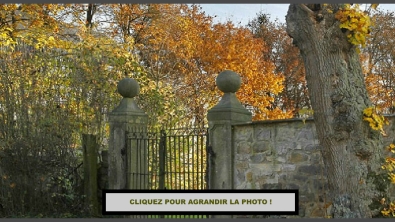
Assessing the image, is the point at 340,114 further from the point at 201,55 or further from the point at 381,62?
the point at 381,62

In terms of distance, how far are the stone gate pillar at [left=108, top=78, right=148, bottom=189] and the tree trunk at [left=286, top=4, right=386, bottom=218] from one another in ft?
12.6

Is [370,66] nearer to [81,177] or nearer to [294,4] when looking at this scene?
[81,177]

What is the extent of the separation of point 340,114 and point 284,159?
191cm

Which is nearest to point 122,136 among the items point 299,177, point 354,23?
point 299,177

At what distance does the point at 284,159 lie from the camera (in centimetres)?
664

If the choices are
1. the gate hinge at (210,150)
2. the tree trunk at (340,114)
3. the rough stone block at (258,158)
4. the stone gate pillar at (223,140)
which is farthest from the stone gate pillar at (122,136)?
the tree trunk at (340,114)

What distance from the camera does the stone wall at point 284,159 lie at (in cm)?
646

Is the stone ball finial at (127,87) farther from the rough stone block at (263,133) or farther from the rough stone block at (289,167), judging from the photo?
the rough stone block at (289,167)

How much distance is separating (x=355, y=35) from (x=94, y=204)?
17.6ft

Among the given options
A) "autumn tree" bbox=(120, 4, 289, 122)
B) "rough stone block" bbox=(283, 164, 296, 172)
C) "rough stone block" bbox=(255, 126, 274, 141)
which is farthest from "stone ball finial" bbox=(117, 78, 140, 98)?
"autumn tree" bbox=(120, 4, 289, 122)

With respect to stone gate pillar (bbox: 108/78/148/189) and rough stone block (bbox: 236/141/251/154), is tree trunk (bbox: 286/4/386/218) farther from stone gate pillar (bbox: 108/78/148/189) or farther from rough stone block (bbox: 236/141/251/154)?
stone gate pillar (bbox: 108/78/148/189)

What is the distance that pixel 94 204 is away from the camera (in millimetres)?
8445

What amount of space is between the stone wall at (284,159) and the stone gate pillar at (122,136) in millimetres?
2005

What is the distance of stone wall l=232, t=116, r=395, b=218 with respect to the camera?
6.46 meters
